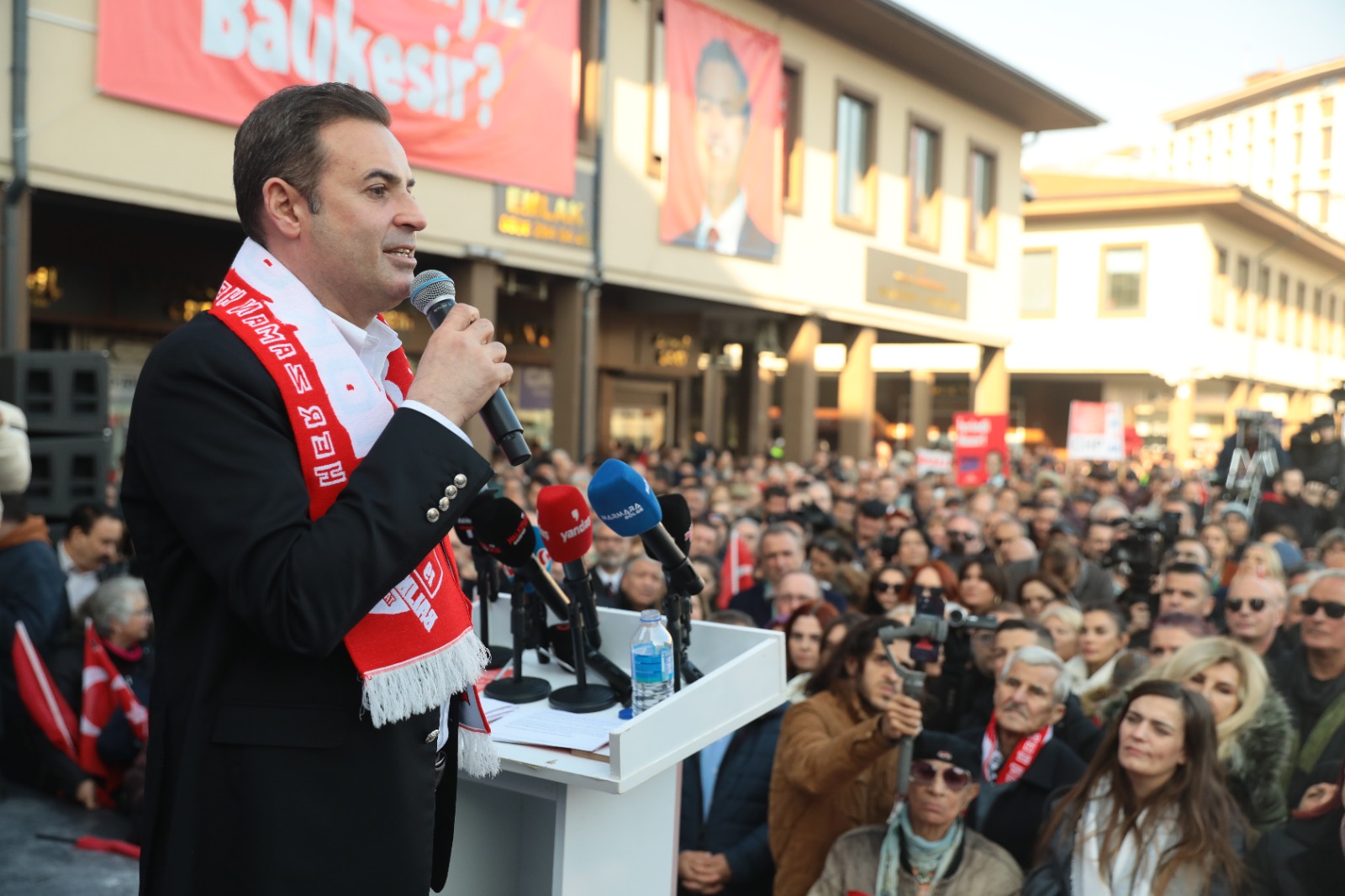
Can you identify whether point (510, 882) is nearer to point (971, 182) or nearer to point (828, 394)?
point (971, 182)

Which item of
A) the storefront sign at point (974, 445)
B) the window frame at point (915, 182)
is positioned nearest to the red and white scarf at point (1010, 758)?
the storefront sign at point (974, 445)

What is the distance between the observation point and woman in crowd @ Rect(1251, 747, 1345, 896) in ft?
10.9

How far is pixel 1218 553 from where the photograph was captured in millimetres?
9117

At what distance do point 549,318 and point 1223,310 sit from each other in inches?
868

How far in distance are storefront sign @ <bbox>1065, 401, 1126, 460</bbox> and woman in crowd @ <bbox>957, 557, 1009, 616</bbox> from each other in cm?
961

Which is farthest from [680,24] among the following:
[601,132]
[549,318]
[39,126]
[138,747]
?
[138,747]

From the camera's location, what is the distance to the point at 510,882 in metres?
2.64

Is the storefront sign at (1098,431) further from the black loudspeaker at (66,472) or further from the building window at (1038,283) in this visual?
the building window at (1038,283)

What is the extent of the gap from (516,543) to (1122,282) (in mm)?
31525

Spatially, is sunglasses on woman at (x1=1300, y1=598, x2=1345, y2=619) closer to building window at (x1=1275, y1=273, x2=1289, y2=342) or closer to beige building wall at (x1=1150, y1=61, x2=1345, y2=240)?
building window at (x1=1275, y1=273, x2=1289, y2=342)

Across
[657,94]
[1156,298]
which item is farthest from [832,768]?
[1156,298]

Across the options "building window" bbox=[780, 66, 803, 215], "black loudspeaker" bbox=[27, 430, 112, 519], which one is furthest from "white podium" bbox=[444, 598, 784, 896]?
"building window" bbox=[780, 66, 803, 215]

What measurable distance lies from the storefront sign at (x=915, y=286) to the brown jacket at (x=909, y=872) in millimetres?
15988

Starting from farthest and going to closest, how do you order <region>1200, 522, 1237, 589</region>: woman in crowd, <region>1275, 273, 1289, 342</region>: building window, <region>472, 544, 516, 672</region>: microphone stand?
<region>1275, 273, 1289, 342</region>: building window → <region>1200, 522, 1237, 589</region>: woman in crowd → <region>472, 544, 516, 672</region>: microphone stand
